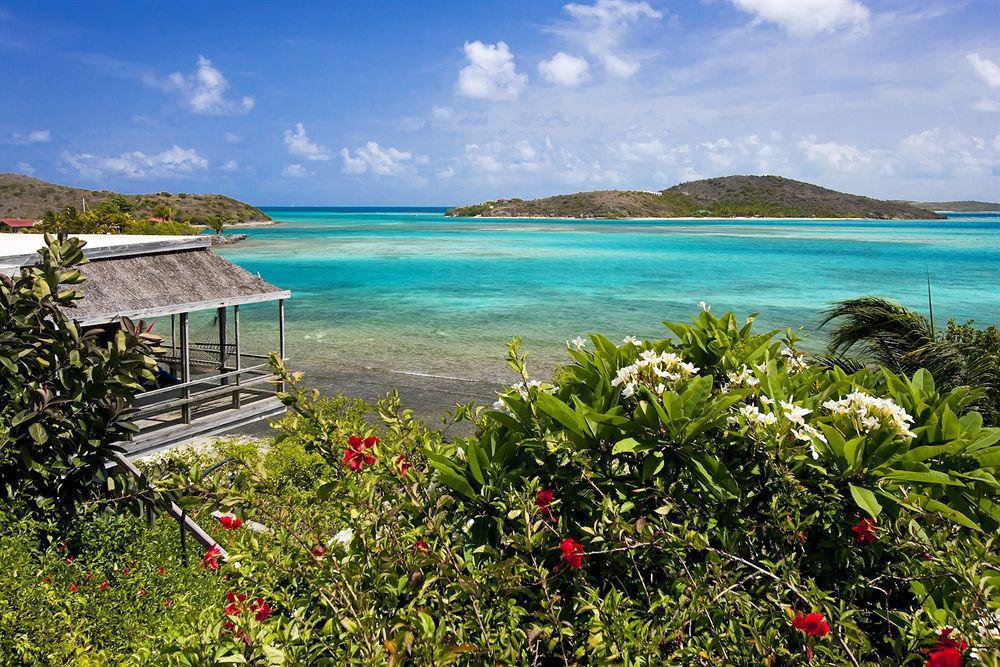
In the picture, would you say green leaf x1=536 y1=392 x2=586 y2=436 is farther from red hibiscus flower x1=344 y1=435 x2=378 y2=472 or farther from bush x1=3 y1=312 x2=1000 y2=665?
red hibiscus flower x1=344 y1=435 x2=378 y2=472

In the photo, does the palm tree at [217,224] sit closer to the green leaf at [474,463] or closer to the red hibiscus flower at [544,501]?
the green leaf at [474,463]

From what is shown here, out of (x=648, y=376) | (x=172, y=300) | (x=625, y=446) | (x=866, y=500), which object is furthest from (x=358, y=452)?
(x=172, y=300)

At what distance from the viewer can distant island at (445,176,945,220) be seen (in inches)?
6216

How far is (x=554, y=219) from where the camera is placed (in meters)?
161

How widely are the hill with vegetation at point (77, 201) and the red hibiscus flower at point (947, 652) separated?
89.3 meters

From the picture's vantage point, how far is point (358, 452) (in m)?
2.15

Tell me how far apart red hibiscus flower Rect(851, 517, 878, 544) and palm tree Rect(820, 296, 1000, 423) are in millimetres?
4243

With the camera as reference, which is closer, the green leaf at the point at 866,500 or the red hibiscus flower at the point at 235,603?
the red hibiscus flower at the point at 235,603

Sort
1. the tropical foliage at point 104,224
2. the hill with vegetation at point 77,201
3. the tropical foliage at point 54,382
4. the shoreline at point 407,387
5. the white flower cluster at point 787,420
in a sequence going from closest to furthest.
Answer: the white flower cluster at point 787,420 < the tropical foliage at point 54,382 < the shoreline at point 407,387 < the tropical foliage at point 104,224 < the hill with vegetation at point 77,201

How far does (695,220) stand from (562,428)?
522ft

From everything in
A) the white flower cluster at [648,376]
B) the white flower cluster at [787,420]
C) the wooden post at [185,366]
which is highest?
the white flower cluster at [648,376]

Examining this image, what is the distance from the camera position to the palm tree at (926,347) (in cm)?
607

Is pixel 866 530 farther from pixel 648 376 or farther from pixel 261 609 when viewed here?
pixel 261 609

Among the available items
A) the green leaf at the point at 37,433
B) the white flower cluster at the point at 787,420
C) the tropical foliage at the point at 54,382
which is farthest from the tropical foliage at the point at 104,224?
the white flower cluster at the point at 787,420
